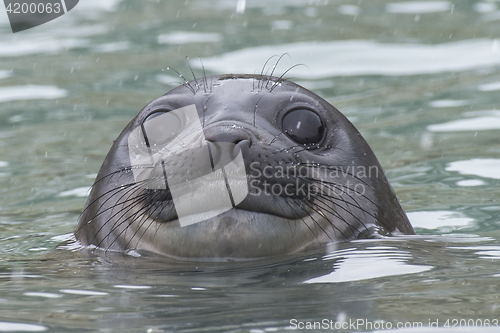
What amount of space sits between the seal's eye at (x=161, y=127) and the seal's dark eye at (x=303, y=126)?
53cm

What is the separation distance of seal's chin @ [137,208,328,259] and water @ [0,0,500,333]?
9 centimetres

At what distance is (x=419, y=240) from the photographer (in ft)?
14.0

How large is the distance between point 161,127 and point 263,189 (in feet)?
2.81

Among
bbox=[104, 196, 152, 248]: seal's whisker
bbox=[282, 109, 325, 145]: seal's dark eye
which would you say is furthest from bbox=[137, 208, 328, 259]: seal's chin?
bbox=[282, 109, 325, 145]: seal's dark eye

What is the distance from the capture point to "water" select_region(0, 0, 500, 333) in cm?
298

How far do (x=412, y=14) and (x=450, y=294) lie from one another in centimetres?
989

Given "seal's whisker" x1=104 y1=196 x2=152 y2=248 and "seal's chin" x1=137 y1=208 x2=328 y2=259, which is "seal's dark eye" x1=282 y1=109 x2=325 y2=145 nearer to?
"seal's chin" x1=137 y1=208 x2=328 y2=259

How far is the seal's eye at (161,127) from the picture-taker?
4.28m

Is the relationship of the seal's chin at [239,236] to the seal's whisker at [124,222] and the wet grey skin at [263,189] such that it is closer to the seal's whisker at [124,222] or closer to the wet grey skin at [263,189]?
the wet grey skin at [263,189]

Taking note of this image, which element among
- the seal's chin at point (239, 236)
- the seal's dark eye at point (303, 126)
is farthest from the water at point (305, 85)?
the seal's dark eye at point (303, 126)

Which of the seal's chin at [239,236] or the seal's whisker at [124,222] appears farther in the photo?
the seal's whisker at [124,222]

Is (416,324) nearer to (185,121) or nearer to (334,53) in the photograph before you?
(185,121)

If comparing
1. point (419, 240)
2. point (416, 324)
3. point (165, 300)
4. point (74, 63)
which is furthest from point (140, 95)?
point (416, 324)

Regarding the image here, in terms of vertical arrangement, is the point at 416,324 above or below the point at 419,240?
above
